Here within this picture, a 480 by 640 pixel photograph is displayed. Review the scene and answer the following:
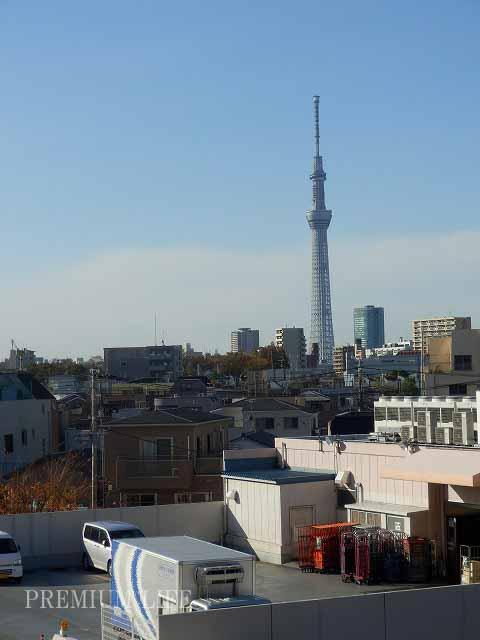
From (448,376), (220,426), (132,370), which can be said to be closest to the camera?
(220,426)

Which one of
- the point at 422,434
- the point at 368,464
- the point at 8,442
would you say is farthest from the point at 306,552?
the point at 8,442

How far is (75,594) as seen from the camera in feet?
69.7

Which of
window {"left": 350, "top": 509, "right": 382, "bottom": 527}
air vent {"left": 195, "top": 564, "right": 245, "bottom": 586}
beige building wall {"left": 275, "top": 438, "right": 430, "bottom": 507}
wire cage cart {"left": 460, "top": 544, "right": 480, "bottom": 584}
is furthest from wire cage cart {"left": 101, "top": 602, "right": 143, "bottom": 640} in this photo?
beige building wall {"left": 275, "top": 438, "right": 430, "bottom": 507}

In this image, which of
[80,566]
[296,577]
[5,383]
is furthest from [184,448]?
[5,383]

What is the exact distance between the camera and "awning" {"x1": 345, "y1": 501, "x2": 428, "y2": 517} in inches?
894

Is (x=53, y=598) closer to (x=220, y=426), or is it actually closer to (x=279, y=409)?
(x=220, y=426)

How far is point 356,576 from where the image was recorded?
21.9 m

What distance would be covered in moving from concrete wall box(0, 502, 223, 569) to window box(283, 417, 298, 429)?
36.7 meters

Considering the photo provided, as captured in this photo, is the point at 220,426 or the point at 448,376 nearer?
the point at 220,426

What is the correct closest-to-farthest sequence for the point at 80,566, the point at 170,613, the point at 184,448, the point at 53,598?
the point at 170,613 → the point at 53,598 → the point at 80,566 → the point at 184,448

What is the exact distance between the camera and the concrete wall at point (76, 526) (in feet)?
84.2

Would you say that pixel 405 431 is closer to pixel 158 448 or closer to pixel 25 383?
pixel 158 448

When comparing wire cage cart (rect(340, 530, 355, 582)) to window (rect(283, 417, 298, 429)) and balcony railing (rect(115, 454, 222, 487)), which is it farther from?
window (rect(283, 417, 298, 429))

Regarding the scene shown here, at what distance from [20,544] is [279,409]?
41071mm
